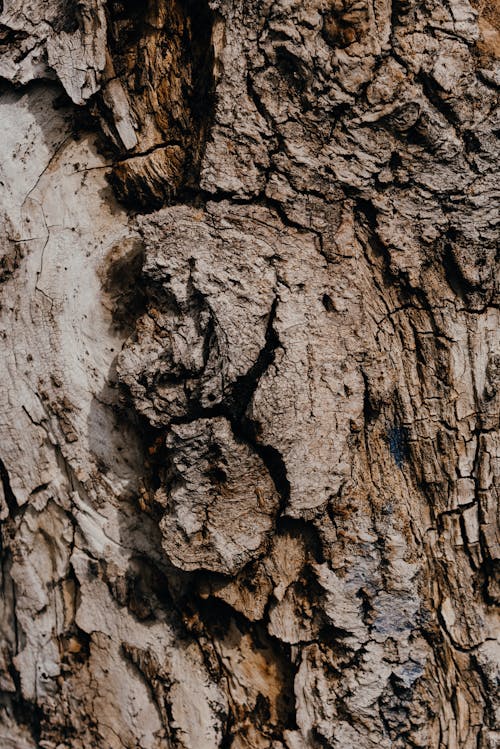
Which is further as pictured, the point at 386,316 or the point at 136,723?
the point at 136,723

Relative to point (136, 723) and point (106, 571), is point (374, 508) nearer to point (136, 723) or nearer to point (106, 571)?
point (106, 571)

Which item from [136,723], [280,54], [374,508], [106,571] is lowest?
[136,723]

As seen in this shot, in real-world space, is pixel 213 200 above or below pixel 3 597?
above

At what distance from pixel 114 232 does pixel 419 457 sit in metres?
1.24

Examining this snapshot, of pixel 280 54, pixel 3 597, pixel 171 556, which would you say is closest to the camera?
pixel 280 54

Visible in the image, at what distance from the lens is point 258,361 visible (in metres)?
1.85

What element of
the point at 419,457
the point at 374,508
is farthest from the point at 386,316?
the point at 374,508

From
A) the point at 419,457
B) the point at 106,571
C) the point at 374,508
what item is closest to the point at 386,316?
the point at 419,457

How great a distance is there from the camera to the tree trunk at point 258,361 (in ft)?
5.99

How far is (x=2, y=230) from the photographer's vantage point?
2143 millimetres

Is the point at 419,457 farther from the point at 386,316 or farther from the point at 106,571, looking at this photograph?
the point at 106,571

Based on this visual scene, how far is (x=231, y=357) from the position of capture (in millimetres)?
1821

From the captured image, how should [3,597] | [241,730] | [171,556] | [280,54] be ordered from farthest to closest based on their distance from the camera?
[3,597], [241,730], [171,556], [280,54]

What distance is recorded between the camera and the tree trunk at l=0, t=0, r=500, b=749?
183 cm
